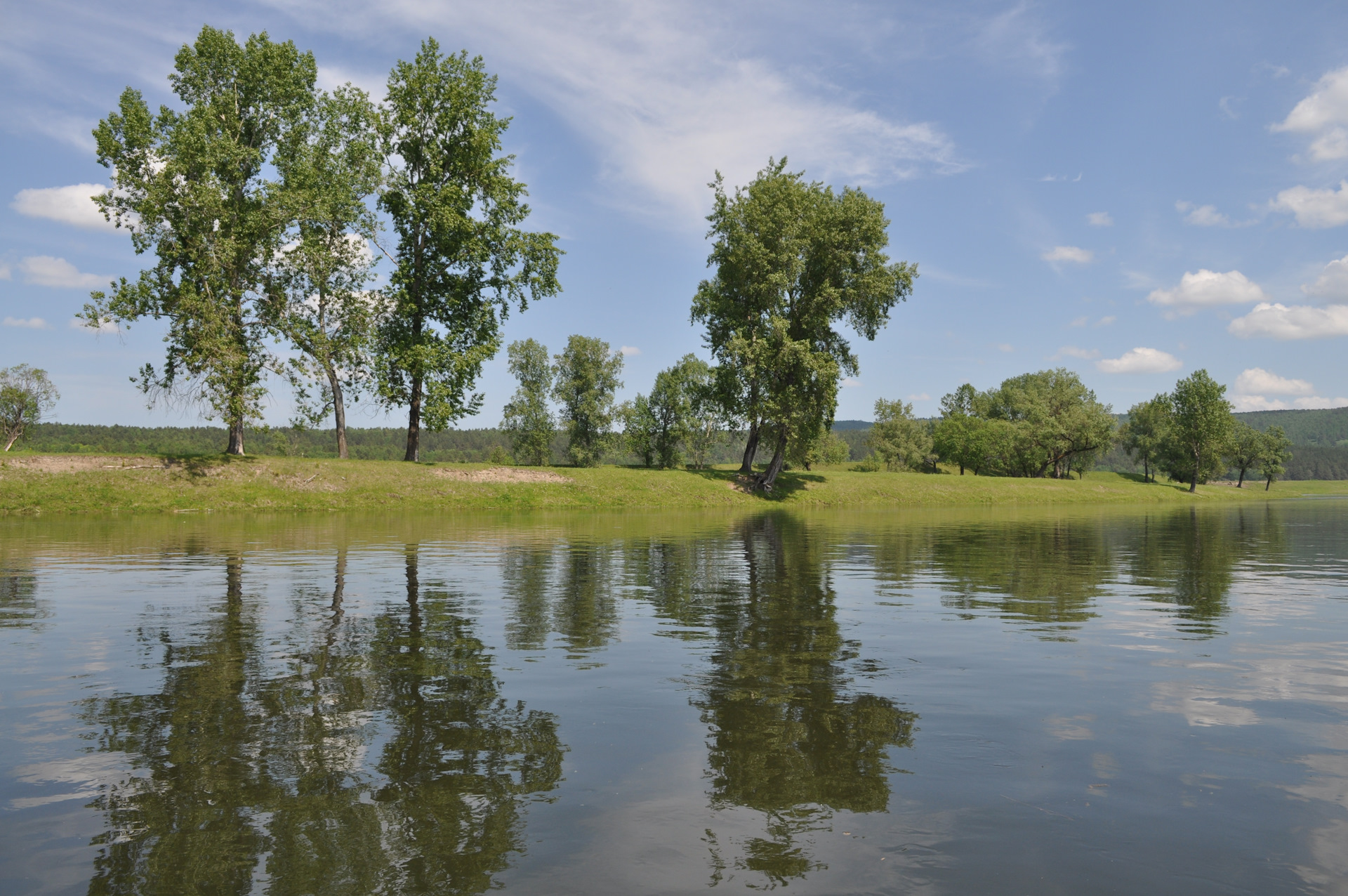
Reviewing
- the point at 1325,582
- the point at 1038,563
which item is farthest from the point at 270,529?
the point at 1325,582

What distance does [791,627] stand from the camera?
12.8m

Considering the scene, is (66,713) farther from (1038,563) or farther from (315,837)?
(1038,563)

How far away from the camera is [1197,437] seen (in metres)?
115

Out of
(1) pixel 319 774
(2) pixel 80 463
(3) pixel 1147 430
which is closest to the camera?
(1) pixel 319 774

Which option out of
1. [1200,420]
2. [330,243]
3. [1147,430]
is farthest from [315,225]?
[1147,430]

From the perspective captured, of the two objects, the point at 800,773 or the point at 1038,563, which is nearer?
the point at 800,773

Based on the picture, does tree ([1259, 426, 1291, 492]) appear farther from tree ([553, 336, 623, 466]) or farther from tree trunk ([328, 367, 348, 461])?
tree trunk ([328, 367, 348, 461])

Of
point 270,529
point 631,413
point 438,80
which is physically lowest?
point 270,529

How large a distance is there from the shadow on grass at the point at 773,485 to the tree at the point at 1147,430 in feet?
280

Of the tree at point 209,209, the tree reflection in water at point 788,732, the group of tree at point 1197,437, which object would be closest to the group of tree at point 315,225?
the tree at point 209,209

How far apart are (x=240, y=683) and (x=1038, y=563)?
20.9 meters

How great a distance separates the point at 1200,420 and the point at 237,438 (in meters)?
120

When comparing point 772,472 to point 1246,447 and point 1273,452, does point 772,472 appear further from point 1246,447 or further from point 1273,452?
point 1273,452

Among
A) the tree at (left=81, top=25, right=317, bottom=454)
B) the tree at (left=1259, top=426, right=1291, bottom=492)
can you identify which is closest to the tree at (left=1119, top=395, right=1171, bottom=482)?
the tree at (left=1259, top=426, right=1291, bottom=492)
